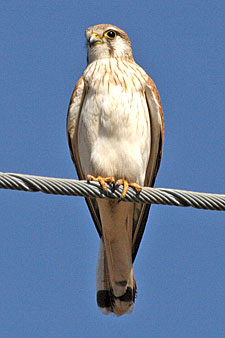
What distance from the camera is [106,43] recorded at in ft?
23.2

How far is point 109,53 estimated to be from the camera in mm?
6945

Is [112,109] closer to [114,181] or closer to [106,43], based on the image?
[114,181]

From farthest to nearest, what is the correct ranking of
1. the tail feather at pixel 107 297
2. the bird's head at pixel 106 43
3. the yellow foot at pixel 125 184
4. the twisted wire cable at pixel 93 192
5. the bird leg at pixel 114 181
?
the bird's head at pixel 106 43 < the tail feather at pixel 107 297 < the bird leg at pixel 114 181 < the yellow foot at pixel 125 184 < the twisted wire cable at pixel 93 192

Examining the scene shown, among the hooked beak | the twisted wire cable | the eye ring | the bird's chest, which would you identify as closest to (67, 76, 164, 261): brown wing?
the bird's chest

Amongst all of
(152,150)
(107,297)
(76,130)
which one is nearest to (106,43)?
(76,130)

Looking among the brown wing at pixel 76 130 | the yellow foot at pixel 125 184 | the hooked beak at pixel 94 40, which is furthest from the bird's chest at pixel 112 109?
the hooked beak at pixel 94 40

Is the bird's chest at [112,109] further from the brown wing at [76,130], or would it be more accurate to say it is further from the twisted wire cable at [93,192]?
the twisted wire cable at [93,192]

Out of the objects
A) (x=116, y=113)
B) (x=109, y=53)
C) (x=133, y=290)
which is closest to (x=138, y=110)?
(x=116, y=113)

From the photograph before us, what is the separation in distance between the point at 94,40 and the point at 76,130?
1188mm

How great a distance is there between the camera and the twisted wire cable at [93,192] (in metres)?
4.29

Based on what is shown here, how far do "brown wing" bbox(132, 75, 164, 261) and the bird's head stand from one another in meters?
0.71

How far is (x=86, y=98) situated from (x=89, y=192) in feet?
5.92

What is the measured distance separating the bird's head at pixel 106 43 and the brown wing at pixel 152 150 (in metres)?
0.71

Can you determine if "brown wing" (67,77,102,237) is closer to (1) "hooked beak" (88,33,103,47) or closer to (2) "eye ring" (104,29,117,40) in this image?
(1) "hooked beak" (88,33,103,47)
